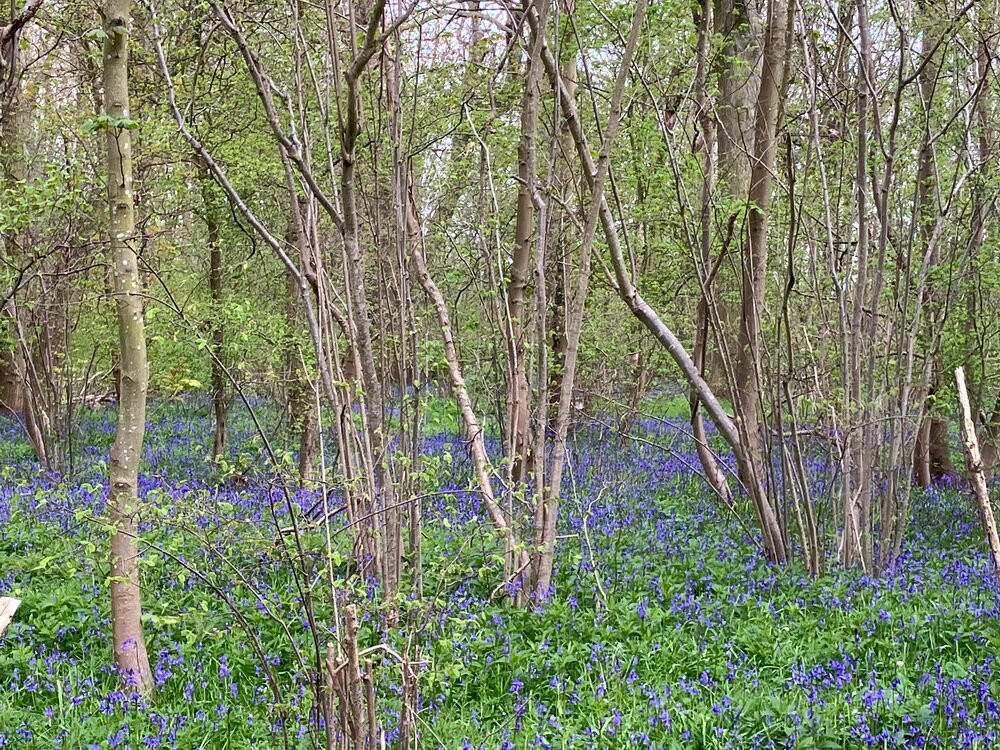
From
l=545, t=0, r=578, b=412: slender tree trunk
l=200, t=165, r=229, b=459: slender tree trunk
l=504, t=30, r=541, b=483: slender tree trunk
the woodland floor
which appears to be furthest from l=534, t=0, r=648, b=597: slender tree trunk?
l=200, t=165, r=229, b=459: slender tree trunk

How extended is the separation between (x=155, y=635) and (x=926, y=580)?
450 centimetres

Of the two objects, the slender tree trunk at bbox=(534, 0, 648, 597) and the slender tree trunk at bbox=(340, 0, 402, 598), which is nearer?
the slender tree trunk at bbox=(340, 0, 402, 598)

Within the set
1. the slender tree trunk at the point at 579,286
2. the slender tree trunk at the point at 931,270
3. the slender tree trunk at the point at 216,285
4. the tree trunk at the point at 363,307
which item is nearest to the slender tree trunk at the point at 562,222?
the slender tree trunk at the point at 579,286

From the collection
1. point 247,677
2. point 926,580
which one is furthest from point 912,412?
point 247,677

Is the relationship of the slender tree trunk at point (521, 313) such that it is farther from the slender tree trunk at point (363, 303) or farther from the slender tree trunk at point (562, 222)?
the slender tree trunk at point (363, 303)

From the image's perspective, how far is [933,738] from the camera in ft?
10.7

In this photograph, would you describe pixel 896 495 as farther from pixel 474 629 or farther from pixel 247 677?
pixel 247 677

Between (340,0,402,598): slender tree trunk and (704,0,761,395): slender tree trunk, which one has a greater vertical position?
(704,0,761,395): slender tree trunk

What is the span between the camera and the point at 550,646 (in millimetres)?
4305

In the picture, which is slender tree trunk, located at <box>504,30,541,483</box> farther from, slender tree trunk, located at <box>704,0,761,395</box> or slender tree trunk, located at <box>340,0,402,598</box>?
slender tree trunk, located at <box>704,0,761,395</box>

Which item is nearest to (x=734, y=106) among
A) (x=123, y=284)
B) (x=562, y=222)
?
(x=562, y=222)

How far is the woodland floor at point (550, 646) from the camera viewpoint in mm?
3230

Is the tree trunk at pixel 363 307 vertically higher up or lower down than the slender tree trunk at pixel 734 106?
lower down

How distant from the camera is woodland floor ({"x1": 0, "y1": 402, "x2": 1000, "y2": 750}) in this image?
10.6 feet
